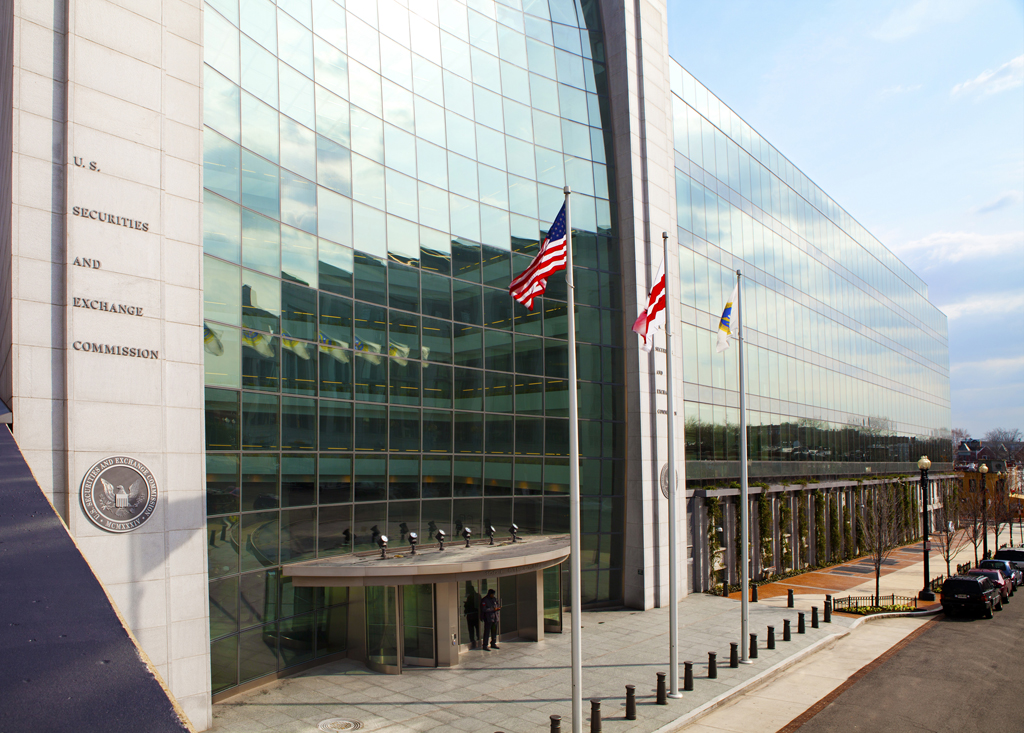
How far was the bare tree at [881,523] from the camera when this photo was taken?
33.2m

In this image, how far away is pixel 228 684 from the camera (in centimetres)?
1642

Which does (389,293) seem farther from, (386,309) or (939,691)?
(939,691)

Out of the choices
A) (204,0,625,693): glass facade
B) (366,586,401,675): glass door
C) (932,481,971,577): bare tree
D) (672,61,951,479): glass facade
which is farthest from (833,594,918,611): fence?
(932,481,971,577): bare tree

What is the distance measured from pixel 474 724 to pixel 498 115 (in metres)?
20.9

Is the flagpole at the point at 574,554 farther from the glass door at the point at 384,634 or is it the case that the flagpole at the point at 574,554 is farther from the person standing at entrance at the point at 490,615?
the person standing at entrance at the point at 490,615

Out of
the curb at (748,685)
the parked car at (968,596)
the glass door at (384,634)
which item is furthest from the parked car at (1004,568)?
the glass door at (384,634)

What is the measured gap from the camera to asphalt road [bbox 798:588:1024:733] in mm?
15422

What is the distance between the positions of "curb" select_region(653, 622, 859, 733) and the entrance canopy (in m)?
5.98

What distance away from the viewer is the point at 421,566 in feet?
59.2

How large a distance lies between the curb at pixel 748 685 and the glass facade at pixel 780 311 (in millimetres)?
10456

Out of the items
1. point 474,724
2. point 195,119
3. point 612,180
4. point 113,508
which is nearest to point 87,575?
point 113,508

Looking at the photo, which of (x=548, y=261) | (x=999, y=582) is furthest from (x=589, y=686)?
(x=999, y=582)

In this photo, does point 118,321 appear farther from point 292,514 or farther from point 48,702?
point 48,702

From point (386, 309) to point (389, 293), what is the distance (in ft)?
1.76
